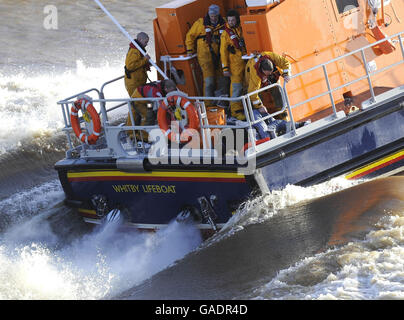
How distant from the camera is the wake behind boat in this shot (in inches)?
261

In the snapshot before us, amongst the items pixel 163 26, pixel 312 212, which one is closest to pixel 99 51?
pixel 163 26

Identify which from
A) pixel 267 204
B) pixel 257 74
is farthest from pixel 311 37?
pixel 267 204

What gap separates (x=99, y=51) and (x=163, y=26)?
331 inches

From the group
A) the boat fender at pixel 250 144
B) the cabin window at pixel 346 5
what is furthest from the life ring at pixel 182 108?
the cabin window at pixel 346 5

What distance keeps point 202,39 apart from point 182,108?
136 cm

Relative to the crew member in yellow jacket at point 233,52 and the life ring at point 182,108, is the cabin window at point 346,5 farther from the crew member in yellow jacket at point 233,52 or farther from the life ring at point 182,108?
the life ring at point 182,108

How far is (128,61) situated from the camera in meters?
Result: 7.98

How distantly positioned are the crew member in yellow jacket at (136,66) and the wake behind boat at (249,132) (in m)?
0.31

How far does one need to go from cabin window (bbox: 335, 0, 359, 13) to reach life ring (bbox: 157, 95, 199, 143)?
2248 millimetres

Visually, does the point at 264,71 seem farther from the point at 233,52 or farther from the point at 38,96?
the point at 38,96

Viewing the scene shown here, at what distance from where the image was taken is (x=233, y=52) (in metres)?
7.39

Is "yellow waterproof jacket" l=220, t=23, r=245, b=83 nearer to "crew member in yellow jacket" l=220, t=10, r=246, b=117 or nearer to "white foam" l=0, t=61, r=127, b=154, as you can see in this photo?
"crew member in yellow jacket" l=220, t=10, r=246, b=117

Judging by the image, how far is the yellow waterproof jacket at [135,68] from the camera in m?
7.93

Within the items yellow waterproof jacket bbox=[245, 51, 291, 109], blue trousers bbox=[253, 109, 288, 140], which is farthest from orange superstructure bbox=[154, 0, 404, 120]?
blue trousers bbox=[253, 109, 288, 140]
